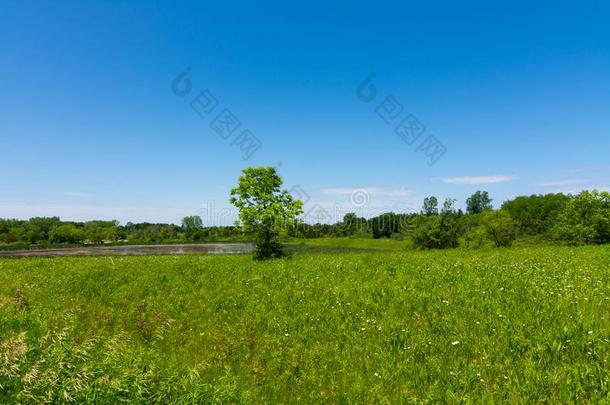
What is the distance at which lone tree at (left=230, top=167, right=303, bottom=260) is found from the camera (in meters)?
24.9

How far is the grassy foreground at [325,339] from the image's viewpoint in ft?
15.9

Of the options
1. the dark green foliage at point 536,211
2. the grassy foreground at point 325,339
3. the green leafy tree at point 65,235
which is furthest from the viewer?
the green leafy tree at point 65,235

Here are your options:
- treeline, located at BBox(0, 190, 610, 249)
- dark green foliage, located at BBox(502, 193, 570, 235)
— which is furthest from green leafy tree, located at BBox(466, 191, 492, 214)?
dark green foliage, located at BBox(502, 193, 570, 235)

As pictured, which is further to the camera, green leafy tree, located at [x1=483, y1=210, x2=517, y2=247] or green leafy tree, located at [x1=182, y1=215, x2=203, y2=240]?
green leafy tree, located at [x1=182, y1=215, x2=203, y2=240]

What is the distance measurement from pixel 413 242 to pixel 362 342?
52.2 metres

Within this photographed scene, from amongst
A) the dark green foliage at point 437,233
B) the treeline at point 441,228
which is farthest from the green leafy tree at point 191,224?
the dark green foliage at point 437,233

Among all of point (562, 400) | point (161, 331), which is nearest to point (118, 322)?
point (161, 331)

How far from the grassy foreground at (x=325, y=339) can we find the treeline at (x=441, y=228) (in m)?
14.7

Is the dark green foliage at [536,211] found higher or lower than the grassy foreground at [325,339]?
higher

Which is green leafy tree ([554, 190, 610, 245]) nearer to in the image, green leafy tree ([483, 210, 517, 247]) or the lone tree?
green leafy tree ([483, 210, 517, 247])

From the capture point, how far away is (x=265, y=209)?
82.0ft

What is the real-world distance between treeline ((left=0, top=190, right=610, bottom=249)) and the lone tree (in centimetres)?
143

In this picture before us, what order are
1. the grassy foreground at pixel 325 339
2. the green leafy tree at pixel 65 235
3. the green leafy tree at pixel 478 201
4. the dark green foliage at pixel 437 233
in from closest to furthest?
the grassy foreground at pixel 325 339 → the dark green foliage at pixel 437 233 → the green leafy tree at pixel 65 235 → the green leafy tree at pixel 478 201

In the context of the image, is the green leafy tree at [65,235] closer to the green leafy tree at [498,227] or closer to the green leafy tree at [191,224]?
the green leafy tree at [191,224]
